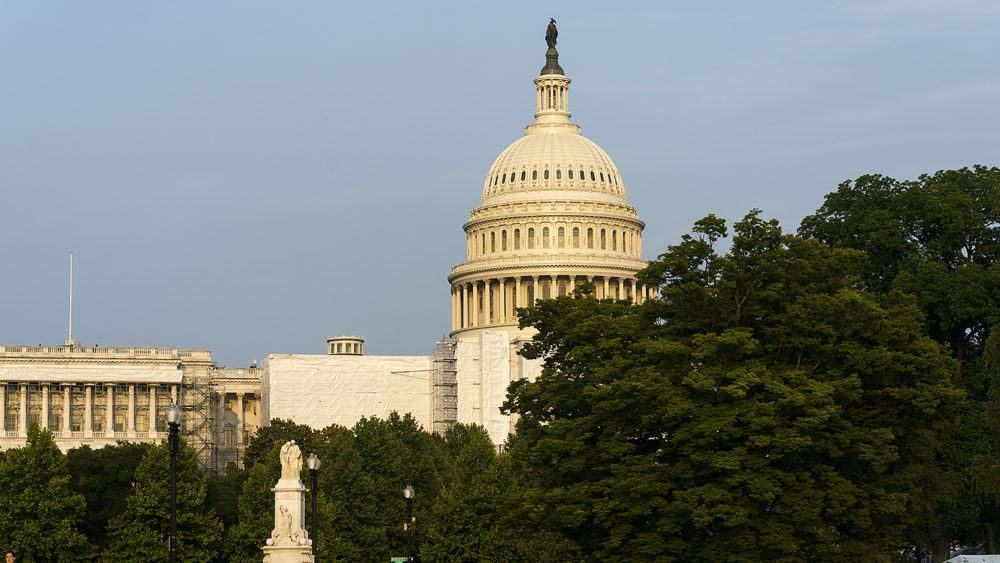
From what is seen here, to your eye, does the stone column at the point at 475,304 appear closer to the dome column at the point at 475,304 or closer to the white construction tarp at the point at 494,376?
the dome column at the point at 475,304

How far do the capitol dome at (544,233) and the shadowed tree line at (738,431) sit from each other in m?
89.1

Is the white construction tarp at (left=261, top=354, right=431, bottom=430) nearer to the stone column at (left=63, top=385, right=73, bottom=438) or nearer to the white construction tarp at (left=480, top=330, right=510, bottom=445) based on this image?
the white construction tarp at (left=480, top=330, right=510, bottom=445)

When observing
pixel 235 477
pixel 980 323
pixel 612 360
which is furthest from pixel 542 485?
pixel 235 477

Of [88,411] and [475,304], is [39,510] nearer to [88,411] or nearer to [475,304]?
[88,411]

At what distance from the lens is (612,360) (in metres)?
68.5

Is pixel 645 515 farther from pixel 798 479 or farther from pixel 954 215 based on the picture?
pixel 954 215

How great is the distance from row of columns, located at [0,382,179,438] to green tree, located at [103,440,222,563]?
73.5 metres

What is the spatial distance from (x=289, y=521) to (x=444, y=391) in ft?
342

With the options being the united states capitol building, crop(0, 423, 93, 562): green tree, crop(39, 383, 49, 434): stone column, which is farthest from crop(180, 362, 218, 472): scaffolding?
crop(0, 423, 93, 562): green tree

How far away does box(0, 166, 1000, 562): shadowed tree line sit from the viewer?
63.8 metres

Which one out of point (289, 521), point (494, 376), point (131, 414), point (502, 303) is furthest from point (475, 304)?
point (289, 521)

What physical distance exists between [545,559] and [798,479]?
19607 mm

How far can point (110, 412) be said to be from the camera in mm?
159625

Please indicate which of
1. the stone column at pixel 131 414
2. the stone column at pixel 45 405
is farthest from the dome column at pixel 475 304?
the stone column at pixel 45 405
